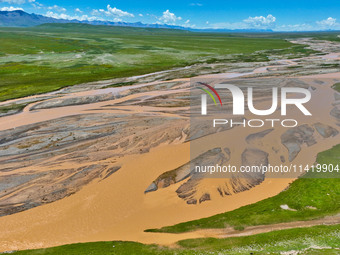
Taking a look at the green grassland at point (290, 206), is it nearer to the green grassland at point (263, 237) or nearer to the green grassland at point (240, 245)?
the green grassland at point (263, 237)

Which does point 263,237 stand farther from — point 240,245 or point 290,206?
point 290,206

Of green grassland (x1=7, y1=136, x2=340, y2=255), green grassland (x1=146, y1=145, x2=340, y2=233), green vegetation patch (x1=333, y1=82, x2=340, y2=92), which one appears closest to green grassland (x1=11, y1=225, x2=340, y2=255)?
green grassland (x1=7, y1=136, x2=340, y2=255)

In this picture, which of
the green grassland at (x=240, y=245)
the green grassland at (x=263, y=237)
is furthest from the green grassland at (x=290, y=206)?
the green grassland at (x=240, y=245)

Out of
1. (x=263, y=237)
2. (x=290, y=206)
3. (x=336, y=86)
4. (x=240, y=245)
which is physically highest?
(x=336, y=86)

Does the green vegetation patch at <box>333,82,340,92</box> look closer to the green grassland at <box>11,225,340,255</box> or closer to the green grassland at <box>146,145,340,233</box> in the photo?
the green grassland at <box>146,145,340,233</box>

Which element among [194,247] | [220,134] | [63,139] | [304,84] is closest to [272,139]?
[220,134]

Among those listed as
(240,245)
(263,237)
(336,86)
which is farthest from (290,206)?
(336,86)
